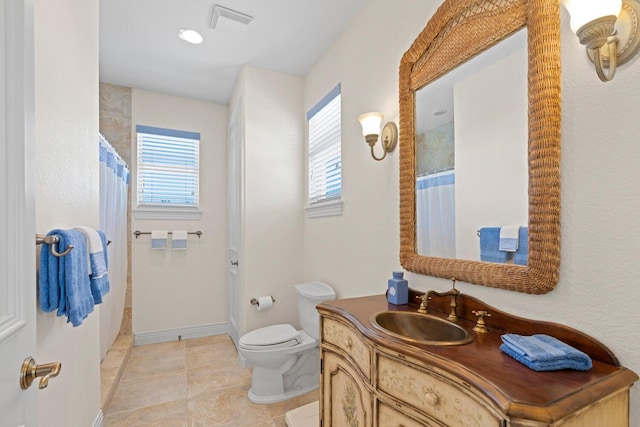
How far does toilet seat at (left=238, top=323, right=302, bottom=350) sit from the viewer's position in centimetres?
209

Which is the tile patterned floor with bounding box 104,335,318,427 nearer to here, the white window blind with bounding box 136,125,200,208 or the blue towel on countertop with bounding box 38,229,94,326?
the blue towel on countertop with bounding box 38,229,94,326

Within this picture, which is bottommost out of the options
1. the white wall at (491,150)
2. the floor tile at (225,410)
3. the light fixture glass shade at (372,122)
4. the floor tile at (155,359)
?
the floor tile at (155,359)

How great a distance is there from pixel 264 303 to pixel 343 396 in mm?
1415

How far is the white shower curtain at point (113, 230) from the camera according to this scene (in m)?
2.29

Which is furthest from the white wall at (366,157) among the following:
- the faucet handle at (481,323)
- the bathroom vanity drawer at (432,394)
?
the bathroom vanity drawer at (432,394)

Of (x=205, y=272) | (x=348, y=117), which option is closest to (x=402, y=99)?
(x=348, y=117)

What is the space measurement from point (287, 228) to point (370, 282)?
3.78ft

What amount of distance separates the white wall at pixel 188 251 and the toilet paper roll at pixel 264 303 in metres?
1.06

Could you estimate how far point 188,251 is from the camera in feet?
10.9

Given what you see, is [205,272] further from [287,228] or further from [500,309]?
[500,309]

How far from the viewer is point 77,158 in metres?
1.40

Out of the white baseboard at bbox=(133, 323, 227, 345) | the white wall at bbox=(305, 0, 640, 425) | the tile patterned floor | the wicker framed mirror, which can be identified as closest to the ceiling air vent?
the wicker framed mirror

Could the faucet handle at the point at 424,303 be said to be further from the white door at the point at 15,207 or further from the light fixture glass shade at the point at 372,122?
the white door at the point at 15,207

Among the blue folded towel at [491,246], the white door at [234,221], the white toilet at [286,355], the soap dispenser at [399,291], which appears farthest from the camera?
the white door at [234,221]
